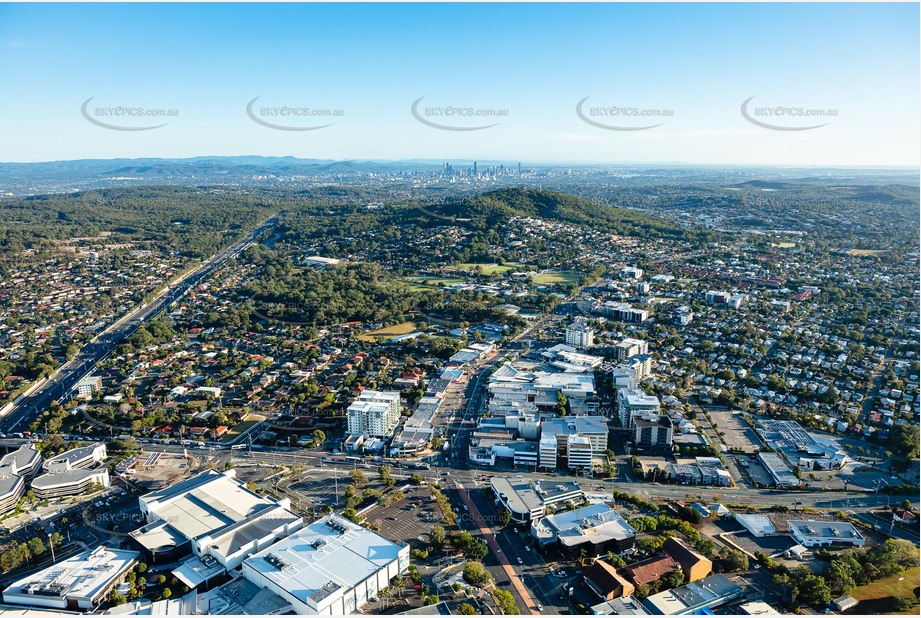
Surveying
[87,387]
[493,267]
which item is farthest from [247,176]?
[87,387]

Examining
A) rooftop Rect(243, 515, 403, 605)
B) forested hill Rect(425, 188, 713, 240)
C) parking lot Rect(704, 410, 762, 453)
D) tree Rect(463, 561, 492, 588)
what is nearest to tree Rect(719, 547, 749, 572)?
tree Rect(463, 561, 492, 588)

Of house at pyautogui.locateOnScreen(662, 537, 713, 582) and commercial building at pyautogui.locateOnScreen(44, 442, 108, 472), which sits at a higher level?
commercial building at pyautogui.locateOnScreen(44, 442, 108, 472)

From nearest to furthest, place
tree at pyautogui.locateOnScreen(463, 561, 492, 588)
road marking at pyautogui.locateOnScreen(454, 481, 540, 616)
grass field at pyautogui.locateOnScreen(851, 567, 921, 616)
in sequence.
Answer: grass field at pyautogui.locateOnScreen(851, 567, 921, 616) → road marking at pyautogui.locateOnScreen(454, 481, 540, 616) → tree at pyautogui.locateOnScreen(463, 561, 492, 588)

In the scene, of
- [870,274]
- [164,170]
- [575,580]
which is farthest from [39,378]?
[164,170]

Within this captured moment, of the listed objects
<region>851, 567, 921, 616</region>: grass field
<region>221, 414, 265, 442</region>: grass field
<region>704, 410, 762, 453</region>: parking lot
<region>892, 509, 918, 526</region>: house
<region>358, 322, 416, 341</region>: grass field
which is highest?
<region>358, 322, 416, 341</region>: grass field

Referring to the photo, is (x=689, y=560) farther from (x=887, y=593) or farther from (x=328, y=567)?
(x=328, y=567)

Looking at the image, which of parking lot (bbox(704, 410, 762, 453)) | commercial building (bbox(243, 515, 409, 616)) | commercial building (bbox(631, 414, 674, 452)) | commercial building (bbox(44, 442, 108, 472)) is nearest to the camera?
commercial building (bbox(243, 515, 409, 616))

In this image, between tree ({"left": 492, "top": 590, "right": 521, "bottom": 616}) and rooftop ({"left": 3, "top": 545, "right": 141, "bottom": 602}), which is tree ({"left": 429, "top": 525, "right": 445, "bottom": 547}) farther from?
rooftop ({"left": 3, "top": 545, "right": 141, "bottom": 602})
